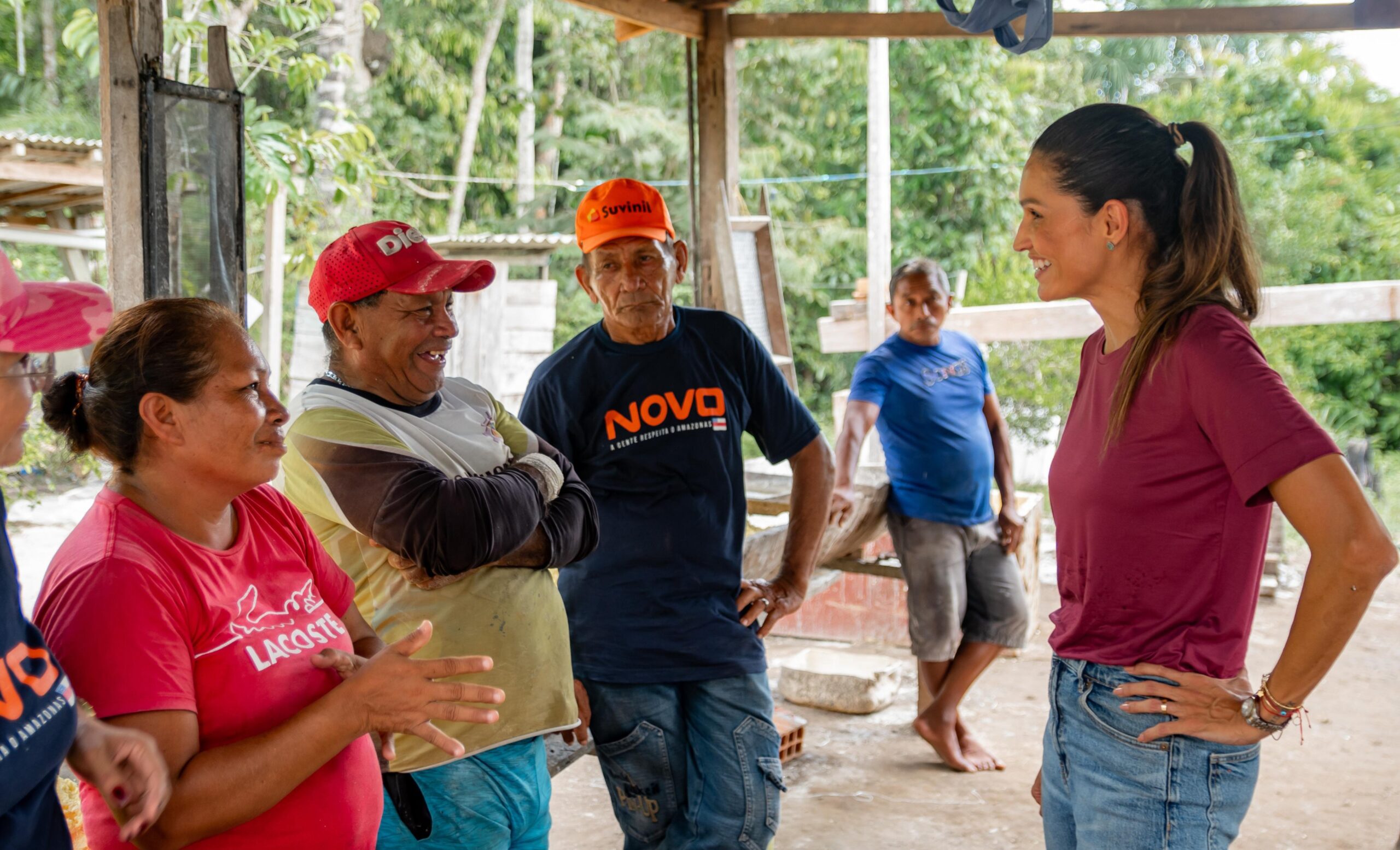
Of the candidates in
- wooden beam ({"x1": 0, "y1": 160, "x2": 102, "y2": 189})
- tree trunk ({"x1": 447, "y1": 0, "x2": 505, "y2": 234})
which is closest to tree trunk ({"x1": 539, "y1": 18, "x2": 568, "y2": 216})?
tree trunk ({"x1": 447, "y1": 0, "x2": 505, "y2": 234})

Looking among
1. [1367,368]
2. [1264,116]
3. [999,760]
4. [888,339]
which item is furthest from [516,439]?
[1264,116]

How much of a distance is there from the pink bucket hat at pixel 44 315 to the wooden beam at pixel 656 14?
3187mm

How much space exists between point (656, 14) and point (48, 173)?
4.00m

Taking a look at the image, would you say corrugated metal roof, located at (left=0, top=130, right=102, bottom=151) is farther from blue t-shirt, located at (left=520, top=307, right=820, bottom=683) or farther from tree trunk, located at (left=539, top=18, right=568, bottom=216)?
tree trunk, located at (left=539, top=18, right=568, bottom=216)

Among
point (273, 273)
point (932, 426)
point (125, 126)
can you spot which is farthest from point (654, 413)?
point (273, 273)

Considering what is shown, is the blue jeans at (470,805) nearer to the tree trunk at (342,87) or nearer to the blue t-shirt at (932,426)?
the blue t-shirt at (932,426)

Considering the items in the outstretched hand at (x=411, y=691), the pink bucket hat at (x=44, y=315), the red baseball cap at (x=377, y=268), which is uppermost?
the red baseball cap at (x=377, y=268)

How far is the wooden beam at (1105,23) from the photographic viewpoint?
15.2 ft

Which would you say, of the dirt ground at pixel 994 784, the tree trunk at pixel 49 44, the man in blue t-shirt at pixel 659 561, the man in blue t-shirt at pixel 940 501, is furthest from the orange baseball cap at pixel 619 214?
the tree trunk at pixel 49 44

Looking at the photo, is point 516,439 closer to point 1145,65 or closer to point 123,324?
point 123,324

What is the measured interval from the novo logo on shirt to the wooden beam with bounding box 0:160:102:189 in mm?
Answer: 5109

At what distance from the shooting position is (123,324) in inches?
62.9

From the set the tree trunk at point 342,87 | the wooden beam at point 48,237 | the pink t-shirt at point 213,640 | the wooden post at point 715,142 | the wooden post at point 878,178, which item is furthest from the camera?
the tree trunk at point 342,87

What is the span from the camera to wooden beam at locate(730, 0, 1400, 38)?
4637mm
